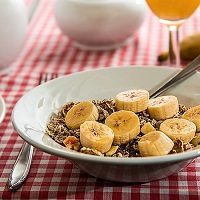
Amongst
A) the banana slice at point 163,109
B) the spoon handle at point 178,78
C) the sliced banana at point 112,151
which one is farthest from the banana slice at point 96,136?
the spoon handle at point 178,78

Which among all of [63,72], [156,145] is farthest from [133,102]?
[63,72]

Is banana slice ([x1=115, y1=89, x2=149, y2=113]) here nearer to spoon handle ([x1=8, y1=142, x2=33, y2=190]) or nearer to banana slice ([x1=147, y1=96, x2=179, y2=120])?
banana slice ([x1=147, y1=96, x2=179, y2=120])

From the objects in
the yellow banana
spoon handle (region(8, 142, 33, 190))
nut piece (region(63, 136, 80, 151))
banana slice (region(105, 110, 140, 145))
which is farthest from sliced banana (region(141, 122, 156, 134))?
the yellow banana

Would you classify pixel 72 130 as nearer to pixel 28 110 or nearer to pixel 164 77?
pixel 28 110

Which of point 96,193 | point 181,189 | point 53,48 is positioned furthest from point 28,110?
point 53,48

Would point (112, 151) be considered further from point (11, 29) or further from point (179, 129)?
point (11, 29)

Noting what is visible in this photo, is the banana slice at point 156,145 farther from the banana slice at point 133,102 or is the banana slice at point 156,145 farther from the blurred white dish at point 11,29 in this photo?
the blurred white dish at point 11,29
